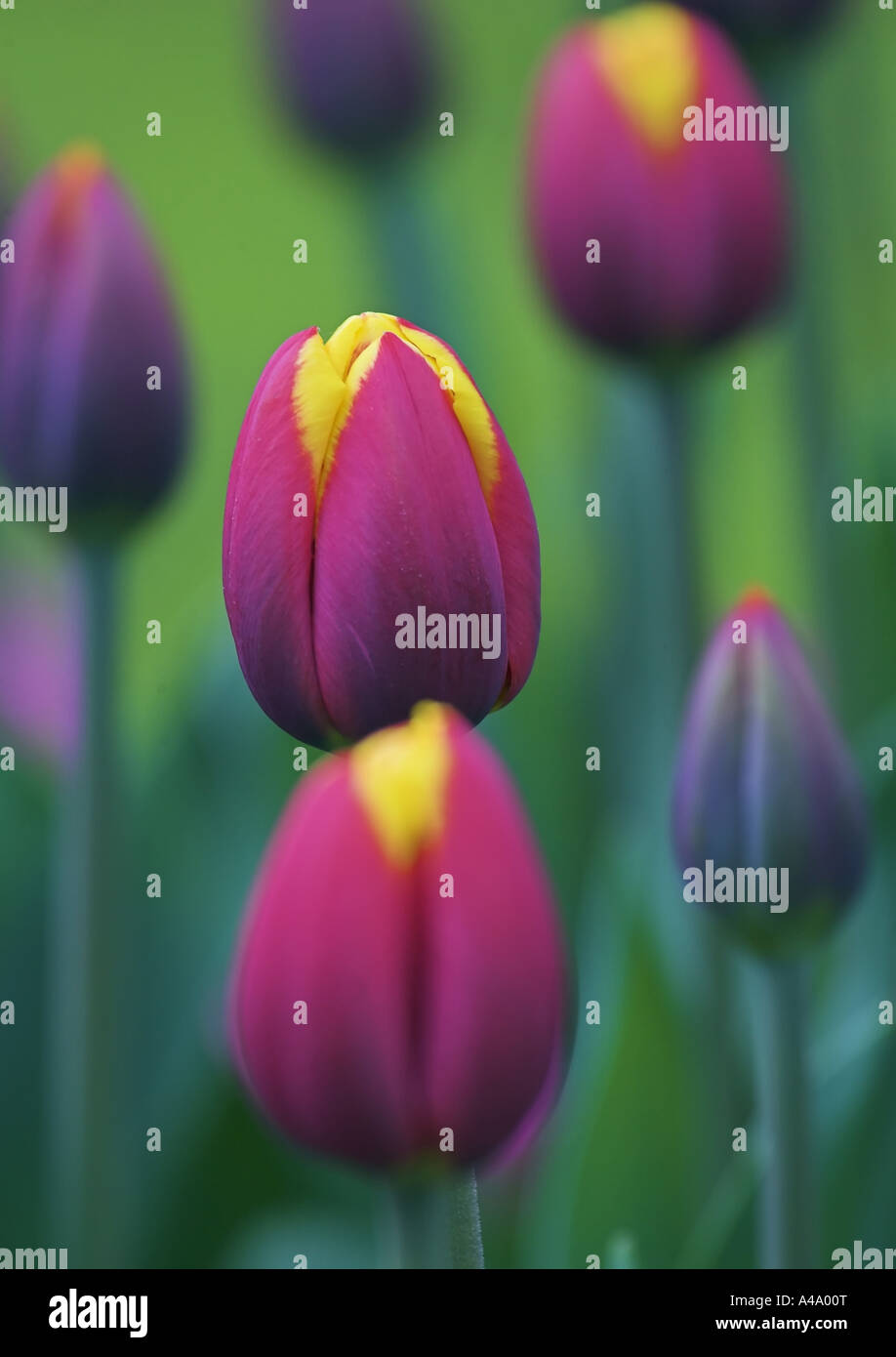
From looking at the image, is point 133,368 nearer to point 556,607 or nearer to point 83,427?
A: point 83,427

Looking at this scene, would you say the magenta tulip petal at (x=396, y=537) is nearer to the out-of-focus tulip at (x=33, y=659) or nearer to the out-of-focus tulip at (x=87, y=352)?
the out-of-focus tulip at (x=87, y=352)

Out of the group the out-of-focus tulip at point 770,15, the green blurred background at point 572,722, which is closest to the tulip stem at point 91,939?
the green blurred background at point 572,722

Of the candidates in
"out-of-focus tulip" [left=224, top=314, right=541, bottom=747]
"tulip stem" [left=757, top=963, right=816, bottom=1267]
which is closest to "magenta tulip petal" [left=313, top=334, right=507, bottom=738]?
"out-of-focus tulip" [left=224, top=314, right=541, bottom=747]

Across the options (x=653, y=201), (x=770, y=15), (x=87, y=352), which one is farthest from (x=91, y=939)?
(x=770, y=15)

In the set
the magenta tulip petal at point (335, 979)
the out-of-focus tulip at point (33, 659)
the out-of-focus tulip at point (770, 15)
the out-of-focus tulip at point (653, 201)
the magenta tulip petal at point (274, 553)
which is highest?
the out-of-focus tulip at point (770, 15)

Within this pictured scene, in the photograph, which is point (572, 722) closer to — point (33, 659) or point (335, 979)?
point (33, 659)

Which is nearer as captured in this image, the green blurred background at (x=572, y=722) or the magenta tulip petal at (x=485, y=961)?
the magenta tulip petal at (x=485, y=961)
